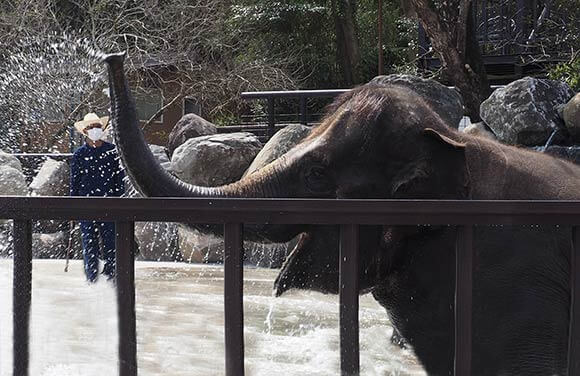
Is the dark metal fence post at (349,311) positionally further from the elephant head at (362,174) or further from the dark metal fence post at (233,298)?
the elephant head at (362,174)

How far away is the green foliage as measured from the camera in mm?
10273

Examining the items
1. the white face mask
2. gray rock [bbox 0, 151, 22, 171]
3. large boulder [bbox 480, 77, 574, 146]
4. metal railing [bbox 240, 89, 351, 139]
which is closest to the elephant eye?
the white face mask

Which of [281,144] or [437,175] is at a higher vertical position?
[281,144]

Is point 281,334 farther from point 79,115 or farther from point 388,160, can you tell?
point 79,115

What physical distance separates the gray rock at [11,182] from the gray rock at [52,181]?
17 cm

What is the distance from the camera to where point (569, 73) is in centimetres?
1062

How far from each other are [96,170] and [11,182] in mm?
4979

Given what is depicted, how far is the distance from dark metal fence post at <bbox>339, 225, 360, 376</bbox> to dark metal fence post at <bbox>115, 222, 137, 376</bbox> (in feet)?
2.08

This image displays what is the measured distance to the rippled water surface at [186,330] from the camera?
4270 mm

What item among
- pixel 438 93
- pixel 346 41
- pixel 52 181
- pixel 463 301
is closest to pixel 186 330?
pixel 463 301

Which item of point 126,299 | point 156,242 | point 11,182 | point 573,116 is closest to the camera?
point 126,299

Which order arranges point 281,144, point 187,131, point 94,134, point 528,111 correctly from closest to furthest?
point 94,134
point 528,111
point 281,144
point 187,131

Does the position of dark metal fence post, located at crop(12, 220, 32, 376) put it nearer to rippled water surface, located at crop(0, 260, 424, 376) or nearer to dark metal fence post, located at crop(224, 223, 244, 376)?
dark metal fence post, located at crop(224, 223, 244, 376)

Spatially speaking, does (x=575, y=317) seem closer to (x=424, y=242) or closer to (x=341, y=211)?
(x=341, y=211)
